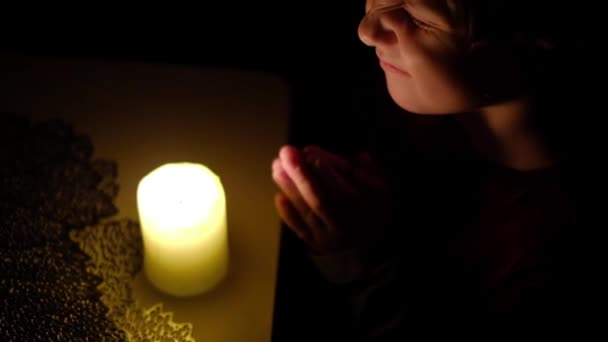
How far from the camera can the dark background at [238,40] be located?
182 cm

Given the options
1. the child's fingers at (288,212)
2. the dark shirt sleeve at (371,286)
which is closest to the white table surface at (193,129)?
the child's fingers at (288,212)

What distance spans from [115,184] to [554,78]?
601 mm

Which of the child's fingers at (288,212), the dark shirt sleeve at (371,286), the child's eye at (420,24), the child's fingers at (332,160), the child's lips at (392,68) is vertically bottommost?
the dark shirt sleeve at (371,286)

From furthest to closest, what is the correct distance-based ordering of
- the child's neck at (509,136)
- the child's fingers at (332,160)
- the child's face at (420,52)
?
1. the child's fingers at (332,160)
2. the child's neck at (509,136)
3. the child's face at (420,52)

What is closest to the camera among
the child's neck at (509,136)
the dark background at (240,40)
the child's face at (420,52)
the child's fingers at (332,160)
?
the child's face at (420,52)

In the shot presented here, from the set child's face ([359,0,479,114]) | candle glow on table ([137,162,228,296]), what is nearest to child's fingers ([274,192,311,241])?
candle glow on table ([137,162,228,296])

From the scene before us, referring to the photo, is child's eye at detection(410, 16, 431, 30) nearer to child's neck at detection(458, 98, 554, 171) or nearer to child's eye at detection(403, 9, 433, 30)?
child's eye at detection(403, 9, 433, 30)

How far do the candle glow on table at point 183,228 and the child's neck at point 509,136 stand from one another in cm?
36

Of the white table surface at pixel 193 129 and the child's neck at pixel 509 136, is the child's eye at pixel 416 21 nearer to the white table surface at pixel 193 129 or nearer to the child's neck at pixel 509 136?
the child's neck at pixel 509 136

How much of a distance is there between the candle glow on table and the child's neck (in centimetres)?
A: 36

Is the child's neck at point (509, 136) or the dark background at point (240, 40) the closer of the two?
the child's neck at point (509, 136)

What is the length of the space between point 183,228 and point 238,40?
1193mm

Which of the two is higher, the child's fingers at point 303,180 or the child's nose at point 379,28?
the child's nose at point 379,28

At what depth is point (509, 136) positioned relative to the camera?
0.88 m
